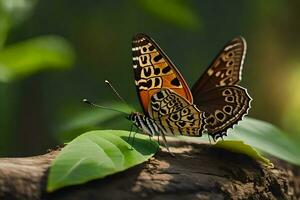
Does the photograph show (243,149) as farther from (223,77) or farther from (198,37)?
(198,37)

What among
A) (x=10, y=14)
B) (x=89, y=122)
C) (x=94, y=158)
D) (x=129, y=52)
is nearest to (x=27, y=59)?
(x=10, y=14)

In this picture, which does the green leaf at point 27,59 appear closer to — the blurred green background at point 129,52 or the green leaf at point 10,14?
the green leaf at point 10,14

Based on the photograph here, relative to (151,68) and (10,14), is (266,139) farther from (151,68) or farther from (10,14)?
(10,14)

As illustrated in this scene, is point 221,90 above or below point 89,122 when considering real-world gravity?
above

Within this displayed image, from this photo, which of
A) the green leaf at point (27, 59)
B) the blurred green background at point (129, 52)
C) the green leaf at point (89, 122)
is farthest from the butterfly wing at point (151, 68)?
the blurred green background at point (129, 52)

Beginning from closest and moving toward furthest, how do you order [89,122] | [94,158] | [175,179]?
[94,158], [175,179], [89,122]

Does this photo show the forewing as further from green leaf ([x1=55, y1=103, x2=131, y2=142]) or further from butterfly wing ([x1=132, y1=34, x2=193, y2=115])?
green leaf ([x1=55, y1=103, x2=131, y2=142])

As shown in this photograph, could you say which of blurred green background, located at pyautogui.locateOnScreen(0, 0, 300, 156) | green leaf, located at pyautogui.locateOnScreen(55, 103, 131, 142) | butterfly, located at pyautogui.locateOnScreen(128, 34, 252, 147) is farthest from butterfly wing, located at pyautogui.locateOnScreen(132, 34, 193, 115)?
blurred green background, located at pyautogui.locateOnScreen(0, 0, 300, 156)

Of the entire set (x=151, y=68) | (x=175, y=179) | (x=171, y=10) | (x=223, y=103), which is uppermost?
(x=171, y=10)
